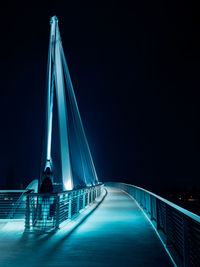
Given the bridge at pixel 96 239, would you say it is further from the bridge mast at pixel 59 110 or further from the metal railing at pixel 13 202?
the bridge mast at pixel 59 110

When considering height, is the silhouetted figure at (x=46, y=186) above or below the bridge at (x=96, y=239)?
above

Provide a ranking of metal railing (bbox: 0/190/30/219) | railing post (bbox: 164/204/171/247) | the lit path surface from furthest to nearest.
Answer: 1. metal railing (bbox: 0/190/30/219)
2. railing post (bbox: 164/204/171/247)
3. the lit path surface

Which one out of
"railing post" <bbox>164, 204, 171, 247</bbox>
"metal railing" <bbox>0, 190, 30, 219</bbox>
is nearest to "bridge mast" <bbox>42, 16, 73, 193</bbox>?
"metal railing" <bbox>0, 190, 30, 219</bbox>

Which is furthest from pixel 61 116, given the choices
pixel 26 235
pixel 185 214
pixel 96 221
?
pixel 185 214

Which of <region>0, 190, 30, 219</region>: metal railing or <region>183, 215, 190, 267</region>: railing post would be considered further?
<region>0, 190, 30, 219</region>: metal railing

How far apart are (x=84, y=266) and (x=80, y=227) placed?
3.19 m

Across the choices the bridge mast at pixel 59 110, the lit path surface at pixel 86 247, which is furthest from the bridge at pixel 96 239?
the bridge mast at pixel 59 110

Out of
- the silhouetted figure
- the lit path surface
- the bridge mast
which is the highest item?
the bridge mast

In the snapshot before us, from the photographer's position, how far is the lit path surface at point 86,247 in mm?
4094

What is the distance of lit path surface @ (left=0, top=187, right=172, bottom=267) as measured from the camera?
161 inches

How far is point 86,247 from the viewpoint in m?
4.94

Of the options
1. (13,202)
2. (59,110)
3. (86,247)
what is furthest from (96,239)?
(59,110)

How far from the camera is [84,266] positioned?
12.7ft

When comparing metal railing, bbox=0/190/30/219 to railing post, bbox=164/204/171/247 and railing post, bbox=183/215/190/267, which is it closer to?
railing post, bbox=164/204/171/247
